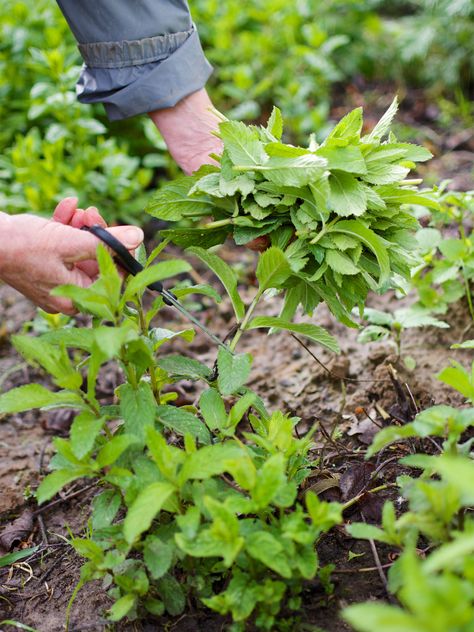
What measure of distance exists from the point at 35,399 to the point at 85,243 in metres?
0.41

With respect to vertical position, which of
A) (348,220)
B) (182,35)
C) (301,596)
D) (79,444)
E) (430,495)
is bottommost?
(301,596)

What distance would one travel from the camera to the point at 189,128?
2463 millimetres

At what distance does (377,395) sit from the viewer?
252 centimetres

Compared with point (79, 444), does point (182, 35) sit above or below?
above

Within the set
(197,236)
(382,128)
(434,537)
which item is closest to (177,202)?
(197,236)

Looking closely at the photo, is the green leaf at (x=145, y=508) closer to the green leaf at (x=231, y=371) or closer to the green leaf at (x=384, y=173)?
the green leaf at (x=231, y=371)

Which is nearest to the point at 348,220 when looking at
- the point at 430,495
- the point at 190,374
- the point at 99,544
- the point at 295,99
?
the point at 190,374

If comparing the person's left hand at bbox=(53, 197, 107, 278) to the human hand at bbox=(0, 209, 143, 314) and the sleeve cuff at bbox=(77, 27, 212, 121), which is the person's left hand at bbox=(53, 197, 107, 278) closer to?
the human hand at bbox=(0, 209, 143, 314)

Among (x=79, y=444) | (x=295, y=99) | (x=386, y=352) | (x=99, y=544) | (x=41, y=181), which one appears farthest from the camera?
(x=295, y=99)

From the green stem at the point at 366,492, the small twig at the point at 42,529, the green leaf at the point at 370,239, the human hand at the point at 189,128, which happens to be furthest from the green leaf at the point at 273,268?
the small twig at the point at 42,529

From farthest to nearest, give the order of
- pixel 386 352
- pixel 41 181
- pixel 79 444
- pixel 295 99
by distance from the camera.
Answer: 1. pixel 295 99
2. pixel 41 181
3. pixel 386 352
4. pixel 79 444

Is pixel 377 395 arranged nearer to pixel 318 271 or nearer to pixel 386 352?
pixel 386 352

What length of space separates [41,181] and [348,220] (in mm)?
2246

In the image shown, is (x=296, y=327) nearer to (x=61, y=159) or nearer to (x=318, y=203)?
(x=318, y=203)
